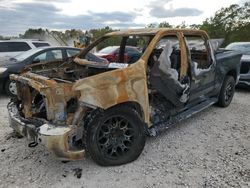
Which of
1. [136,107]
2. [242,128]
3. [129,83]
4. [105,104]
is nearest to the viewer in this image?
[105,104]

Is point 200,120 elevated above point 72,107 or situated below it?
below

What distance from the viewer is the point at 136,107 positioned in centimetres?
410

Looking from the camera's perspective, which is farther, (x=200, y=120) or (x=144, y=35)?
(x=200, y=120)

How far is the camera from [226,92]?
22.1 feet

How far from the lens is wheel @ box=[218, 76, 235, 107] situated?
6.55m

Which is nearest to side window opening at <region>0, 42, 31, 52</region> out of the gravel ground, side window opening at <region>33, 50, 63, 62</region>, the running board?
side window opening at <region>33, 50, 63, 62</region>

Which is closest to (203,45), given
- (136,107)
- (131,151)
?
(136,107)

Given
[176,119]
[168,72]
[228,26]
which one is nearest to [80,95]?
[168,72]

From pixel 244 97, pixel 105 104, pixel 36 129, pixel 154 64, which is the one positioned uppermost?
pixel 154 64

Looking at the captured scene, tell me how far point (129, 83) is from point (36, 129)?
1.29 metres

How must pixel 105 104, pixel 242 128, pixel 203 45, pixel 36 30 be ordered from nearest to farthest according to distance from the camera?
1. pixel 105 104
2. pixel 242 128
3. pixel 203 45
4. pixel 36 30

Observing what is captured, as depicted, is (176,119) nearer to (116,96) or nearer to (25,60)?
(116,96)

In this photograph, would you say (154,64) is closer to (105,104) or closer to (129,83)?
(129,83)

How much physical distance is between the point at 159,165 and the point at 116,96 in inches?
43.6
